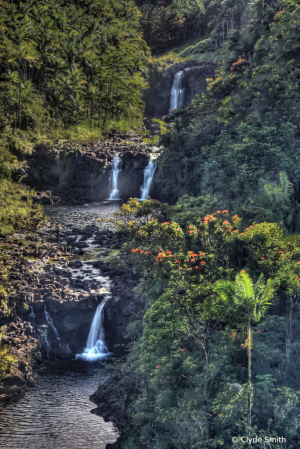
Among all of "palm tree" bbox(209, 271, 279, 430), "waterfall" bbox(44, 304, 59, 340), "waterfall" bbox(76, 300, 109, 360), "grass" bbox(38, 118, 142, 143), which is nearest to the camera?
"palm tree" bbox(209, 271, 279, 430)

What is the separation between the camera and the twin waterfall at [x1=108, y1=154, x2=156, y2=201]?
39906mm

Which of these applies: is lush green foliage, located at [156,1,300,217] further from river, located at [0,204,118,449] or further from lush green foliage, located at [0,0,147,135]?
lush green foliage, located at [0,0,147,135]

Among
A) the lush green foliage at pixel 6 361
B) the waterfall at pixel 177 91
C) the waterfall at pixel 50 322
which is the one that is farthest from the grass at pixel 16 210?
the waterfall at pixel 177 91

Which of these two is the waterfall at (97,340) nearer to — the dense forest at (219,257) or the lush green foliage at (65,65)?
the dense forest at (219,257)

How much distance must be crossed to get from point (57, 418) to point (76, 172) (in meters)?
29.7

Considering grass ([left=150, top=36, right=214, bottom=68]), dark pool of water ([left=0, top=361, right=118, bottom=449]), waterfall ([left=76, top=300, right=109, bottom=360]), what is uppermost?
grass ([left=150, top=36, right=214, bottom=68])

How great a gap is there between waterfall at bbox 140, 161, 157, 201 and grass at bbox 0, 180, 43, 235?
10.3 metres

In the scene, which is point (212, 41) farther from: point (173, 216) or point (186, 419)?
point (186, 419)

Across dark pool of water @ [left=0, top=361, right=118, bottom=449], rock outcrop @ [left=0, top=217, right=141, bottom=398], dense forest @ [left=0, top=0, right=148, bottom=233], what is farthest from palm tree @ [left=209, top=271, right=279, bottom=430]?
dense forest @ [left=0, top=0, right=148, bottom=233]

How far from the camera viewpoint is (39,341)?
65.2 ft

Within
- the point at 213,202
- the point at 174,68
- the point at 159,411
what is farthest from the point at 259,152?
the point at 174,68

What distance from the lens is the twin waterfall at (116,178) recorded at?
3991cm

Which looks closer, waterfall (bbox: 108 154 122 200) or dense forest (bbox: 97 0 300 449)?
dense forest (bbox: 97 0 300 449)

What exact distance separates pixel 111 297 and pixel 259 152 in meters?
10.7
